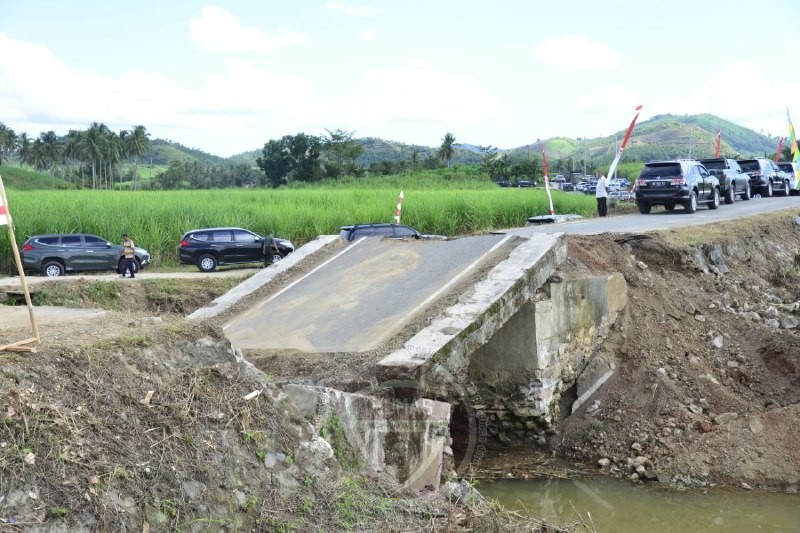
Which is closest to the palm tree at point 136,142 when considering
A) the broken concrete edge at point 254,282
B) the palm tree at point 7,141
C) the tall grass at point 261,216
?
the palm tree at point 7,141

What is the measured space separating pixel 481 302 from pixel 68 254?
1681 cm

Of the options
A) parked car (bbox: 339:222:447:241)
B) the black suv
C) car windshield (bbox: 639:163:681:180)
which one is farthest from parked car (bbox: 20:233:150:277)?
car windshield (bbox: 639:163:681:180)

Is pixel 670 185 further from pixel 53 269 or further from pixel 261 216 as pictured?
pixel 53 269

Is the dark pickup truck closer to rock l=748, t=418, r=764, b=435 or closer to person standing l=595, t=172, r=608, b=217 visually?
person standing l=595, t=172, r=608, b=217

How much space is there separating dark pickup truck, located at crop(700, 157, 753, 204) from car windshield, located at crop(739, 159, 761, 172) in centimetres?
281

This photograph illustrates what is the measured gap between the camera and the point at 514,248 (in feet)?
40.2

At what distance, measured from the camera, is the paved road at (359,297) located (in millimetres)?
Answer: 10211

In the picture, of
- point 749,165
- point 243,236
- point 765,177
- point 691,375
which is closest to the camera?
point 691,375

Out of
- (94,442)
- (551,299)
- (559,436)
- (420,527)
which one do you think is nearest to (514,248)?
(551,299)

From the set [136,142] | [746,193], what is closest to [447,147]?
[136,142]

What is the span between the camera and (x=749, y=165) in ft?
118

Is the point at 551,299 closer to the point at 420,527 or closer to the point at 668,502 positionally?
the point at 668,502

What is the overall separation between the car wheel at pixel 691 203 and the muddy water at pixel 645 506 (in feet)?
54.6

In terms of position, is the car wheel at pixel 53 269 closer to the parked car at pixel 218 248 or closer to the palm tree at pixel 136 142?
the parked car at pixel 218 248
